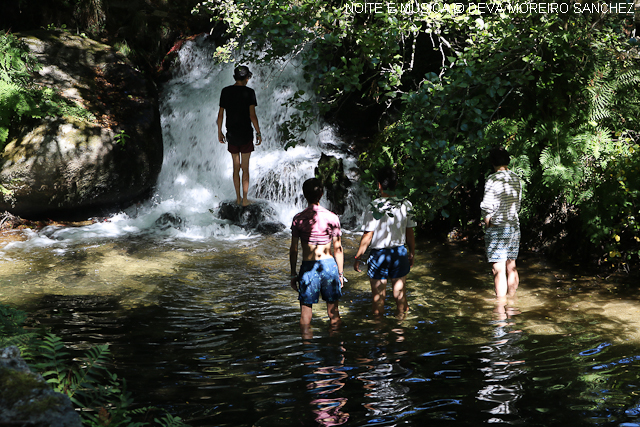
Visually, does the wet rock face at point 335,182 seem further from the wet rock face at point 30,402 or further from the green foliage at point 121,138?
the wet rock face at point 30,402

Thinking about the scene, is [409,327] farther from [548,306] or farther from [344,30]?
[344,30]

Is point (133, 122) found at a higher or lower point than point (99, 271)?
higher

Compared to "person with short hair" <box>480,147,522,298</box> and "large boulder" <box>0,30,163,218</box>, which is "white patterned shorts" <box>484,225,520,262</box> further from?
"large boulder" <box>0,30,163,218</box>

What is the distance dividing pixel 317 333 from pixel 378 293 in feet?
2.80

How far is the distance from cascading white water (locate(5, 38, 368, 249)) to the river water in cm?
18

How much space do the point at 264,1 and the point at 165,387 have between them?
4.71 metres

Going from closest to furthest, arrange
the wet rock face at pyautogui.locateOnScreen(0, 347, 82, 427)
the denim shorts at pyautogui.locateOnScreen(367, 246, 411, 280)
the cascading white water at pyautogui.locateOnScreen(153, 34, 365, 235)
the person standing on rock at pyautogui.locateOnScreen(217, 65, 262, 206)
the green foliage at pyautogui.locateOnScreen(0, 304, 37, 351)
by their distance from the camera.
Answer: the wet rock face at pyautogui.locateOnScreen(0, 347, 82, 427) < the green foliage at pyautogui.locateOnScreen(0, 304, 37, 351) < the denim shorts at pyautogui.locateOnScreen(367, 246, 411, 280) < the person standing on rock at pyautogui.locateOnScreen(217, 65, 262, 206) < the cascading white water at pyautogui.locateOnScreen(153, 34, 365, 235)

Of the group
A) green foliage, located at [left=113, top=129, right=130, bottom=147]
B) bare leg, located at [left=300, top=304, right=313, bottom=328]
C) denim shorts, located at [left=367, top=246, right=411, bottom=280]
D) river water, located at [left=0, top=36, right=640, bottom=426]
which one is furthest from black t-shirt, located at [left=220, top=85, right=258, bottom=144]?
bare leg, located at [left=300, top=304, right=313, bottom=328]

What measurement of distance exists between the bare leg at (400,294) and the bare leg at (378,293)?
12cm

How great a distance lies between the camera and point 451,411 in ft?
12.6

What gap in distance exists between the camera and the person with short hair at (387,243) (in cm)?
584

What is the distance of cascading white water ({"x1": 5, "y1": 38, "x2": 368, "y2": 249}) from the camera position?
1158cm

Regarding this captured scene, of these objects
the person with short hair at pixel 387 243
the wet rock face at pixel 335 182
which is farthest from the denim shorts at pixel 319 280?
the wet rock face at pixel 335 182

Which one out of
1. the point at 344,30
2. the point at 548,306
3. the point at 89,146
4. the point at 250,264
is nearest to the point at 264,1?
the point at 344,30
